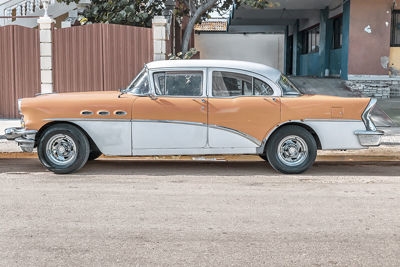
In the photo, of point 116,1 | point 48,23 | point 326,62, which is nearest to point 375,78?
point 326,62

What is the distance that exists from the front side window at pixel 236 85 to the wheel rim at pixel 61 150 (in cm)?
218

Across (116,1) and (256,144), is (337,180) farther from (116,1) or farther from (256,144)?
(116,1)

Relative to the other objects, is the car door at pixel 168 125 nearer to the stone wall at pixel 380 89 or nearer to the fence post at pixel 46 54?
the fence post at pixel 46 54

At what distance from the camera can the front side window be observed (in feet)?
25.6

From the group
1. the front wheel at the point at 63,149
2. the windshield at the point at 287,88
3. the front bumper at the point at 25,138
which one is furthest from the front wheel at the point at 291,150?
the front bumper at the point at 25,138

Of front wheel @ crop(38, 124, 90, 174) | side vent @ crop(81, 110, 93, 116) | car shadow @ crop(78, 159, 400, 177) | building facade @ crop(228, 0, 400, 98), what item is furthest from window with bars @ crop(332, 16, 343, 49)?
front wheel @ crop(38, 124, 90, 174)

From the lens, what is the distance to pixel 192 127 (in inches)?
301

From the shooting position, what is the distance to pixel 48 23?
13719 millimetres

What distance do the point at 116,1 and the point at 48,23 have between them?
3.15 m

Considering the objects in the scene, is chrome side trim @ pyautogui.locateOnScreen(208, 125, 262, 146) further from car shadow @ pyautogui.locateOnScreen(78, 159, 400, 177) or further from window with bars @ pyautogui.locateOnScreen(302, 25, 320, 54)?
window with bars @ pyautogui.locateOnScreen(302, 25, 320, 54)

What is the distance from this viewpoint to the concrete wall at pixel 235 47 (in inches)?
1173

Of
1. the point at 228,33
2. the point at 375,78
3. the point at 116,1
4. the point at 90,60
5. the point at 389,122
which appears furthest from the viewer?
the point at 228,33

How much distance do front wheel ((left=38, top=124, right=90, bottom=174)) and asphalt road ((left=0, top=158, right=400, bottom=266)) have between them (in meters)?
0.19

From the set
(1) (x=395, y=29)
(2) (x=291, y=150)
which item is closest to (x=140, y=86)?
(2) (x=291, y=150)
